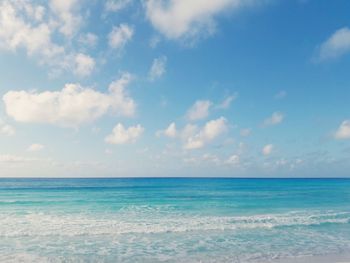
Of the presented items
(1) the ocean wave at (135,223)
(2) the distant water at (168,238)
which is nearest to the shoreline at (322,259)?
(2) the distant water at (168,238)

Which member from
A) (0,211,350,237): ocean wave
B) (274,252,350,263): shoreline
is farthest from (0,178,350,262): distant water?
(274,252,350,263): shoreline

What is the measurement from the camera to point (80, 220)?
22562 mm

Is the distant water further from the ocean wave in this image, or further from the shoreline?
the shoreline

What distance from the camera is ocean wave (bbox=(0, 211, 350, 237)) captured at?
1847cm

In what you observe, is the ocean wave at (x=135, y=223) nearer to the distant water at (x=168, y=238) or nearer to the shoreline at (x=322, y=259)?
the distant water at (x=168, y=238)

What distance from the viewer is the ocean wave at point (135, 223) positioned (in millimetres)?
18469

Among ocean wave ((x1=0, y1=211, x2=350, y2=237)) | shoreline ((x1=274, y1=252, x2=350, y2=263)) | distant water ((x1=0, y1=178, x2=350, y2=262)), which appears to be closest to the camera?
shoreline ((x1=274, y1=252, x2=350, y2=263))

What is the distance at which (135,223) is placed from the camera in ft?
69.7

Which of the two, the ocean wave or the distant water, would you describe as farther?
the ocean wave

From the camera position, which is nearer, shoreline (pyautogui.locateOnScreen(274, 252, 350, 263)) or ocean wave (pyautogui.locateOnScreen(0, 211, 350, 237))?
shoreline (pyautogui.locateOnScreen(274, 252, 350, 263))

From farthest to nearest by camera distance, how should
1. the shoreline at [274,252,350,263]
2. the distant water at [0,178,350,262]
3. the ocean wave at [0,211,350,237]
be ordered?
the ocean wave at [0,211,350,237] < the distant water at [0,178,350,262] < the shoreline at [274,252,350,263]

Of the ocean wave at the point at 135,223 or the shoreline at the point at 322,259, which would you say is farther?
the ocean wave at the point at 135,223

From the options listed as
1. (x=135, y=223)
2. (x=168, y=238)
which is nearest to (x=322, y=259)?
(x=168, y=238)

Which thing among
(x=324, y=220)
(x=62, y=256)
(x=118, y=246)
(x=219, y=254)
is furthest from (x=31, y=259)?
(x=324, y=220)
